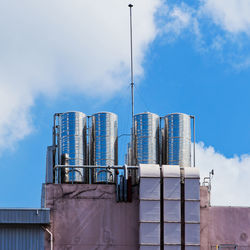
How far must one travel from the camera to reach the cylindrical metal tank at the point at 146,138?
28.6 meters

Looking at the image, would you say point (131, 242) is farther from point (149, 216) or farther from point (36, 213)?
point (36, 213)

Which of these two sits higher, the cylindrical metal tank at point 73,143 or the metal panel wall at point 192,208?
the cylindrical metal tank at point 73,143

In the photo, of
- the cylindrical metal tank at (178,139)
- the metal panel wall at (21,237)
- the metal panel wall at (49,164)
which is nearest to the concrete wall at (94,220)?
the metal panel wall at (21,237)

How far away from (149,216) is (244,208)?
5.37m

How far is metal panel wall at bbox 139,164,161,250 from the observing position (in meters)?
26.2

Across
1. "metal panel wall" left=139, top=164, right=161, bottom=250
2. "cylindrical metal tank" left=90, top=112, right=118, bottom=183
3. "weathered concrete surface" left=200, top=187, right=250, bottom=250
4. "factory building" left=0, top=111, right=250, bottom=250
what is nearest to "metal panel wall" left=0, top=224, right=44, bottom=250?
"factory building" left=0, top=111, right=250, bottom=250

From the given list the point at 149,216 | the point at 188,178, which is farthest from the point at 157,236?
the point at 188,178

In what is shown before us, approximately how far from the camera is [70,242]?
2675cm

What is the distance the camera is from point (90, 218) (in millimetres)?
27078

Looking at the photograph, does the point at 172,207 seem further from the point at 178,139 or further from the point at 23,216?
the point at 23,216

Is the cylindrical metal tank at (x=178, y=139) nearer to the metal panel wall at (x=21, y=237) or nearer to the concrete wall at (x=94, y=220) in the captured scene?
the concrete wall at (x=94, y=220)

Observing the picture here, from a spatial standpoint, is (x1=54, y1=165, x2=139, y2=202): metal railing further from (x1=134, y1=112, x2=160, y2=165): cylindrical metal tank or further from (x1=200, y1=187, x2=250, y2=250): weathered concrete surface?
(x1=200, y1=187, x2=250, y2=250): weathered concrete surface

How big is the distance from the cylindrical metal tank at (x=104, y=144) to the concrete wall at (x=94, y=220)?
98cm

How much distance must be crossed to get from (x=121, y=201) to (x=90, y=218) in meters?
1.73
